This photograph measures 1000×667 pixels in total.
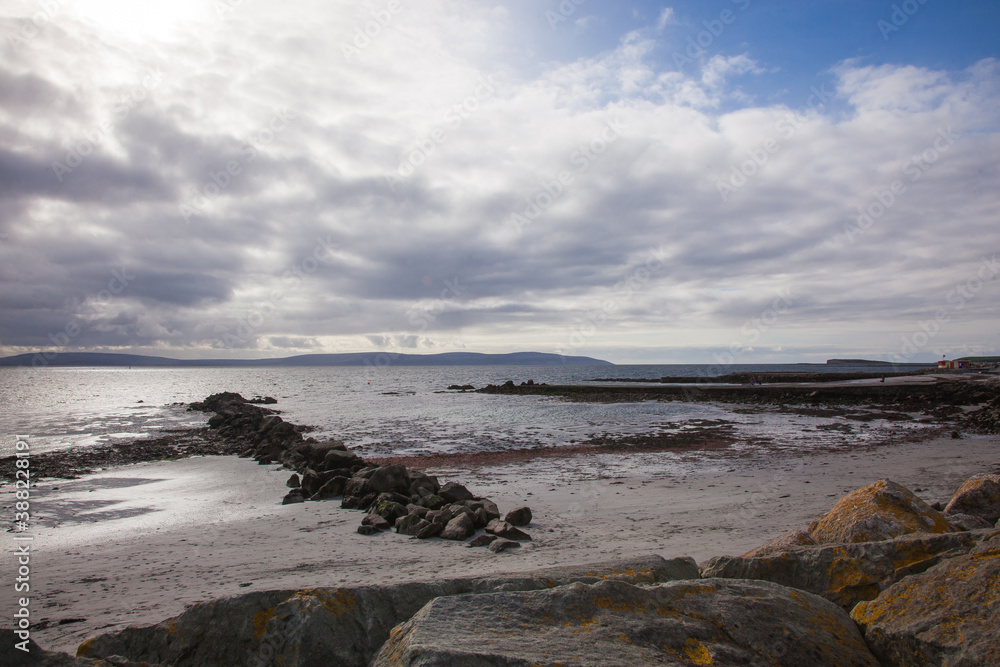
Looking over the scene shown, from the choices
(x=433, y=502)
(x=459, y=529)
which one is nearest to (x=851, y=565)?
(x=459, y=529)

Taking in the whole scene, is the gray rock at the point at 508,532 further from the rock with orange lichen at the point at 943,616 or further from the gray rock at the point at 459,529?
the rock with orange lichen at the point at 943,616

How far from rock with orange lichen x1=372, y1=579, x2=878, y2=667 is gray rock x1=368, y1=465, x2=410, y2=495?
30.9 ft

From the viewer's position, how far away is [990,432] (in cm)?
2252

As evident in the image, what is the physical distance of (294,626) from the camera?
3.46 metres

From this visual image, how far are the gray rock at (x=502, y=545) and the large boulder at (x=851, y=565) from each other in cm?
458

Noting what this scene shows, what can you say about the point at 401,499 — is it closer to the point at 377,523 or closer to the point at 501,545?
the point at 377,523

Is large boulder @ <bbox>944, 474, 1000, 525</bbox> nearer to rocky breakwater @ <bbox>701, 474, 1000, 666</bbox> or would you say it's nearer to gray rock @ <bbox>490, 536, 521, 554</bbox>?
rocky breakwater @ <bbox>701, 474, 1000, 666</bbox>

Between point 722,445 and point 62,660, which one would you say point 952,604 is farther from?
point 722,445

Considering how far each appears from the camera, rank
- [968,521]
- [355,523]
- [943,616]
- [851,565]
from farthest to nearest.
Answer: [355,523]
[968,521]
[851,565]
[943,616]

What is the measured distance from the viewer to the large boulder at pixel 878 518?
5.37 metres

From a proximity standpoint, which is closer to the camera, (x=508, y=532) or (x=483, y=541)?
(x=483, y=541)

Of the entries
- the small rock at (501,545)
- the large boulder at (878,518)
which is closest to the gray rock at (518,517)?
the small rock at (501,545)

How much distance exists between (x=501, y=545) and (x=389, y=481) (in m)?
4.64

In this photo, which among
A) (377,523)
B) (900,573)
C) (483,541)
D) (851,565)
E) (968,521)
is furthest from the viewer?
(377,523)
